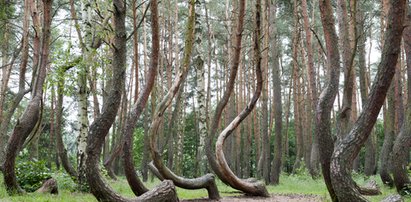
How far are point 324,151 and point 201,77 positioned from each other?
8.42 m

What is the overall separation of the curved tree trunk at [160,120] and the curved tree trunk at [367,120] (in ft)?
12.1

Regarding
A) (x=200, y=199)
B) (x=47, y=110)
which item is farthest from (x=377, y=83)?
(x=47, y=110)

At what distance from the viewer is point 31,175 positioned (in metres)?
9.50

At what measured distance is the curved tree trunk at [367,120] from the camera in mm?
5832

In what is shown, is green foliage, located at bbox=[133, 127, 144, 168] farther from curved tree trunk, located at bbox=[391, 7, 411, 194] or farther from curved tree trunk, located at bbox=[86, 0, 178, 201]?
curved tree trunk, located at bbox=[86, 0, 178, 201]

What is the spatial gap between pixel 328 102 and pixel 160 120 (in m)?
3.35

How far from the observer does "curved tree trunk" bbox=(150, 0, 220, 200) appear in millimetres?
8375

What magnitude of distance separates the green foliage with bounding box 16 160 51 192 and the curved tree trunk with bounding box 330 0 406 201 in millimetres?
6661

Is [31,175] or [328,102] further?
[31,175]

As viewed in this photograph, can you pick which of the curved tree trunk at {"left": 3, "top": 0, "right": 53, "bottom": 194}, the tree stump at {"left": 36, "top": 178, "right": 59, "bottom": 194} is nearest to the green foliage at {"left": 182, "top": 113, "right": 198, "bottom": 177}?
the tree stump at {"left": 36, "top": 178, "right": 59, "bottom": 194}

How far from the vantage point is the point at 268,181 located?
53.8 feet

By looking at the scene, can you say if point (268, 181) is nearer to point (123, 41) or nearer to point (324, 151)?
point (324, 151)

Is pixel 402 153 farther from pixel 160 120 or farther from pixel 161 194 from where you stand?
pixel 161 194

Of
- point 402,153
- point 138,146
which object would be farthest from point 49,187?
point 138,146
